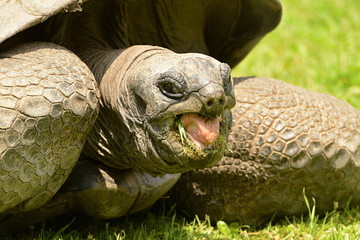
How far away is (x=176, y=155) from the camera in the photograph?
2047mm

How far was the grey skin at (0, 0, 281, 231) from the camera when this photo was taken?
1983 mm

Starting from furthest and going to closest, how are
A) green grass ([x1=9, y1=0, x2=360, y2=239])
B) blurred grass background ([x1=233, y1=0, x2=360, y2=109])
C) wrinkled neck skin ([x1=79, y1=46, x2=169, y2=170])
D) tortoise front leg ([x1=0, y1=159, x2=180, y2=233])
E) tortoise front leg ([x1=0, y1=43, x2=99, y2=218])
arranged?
1. blurred grass background ([x1=233, y1=0, x2=360, y2=109])
2. green grass ([x1=9, y1=0, x2=360, y2=239])
3. tortoise front leg ([x1=0, y1=159, x2=180, y2=233])
4. wrinkled neck skin ([x1=79, y1=46, x2=169, y2=170])
5. tortoise front leg ([x1=0, y1=43, x2=99, y2=218])

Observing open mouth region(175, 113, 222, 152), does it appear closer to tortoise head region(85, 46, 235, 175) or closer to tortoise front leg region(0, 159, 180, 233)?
tortoise head region(85, 46, 235, 175)

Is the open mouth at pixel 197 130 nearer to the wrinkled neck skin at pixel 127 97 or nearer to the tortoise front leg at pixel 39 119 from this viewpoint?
the wrinkled neck skin at pixel 127 97

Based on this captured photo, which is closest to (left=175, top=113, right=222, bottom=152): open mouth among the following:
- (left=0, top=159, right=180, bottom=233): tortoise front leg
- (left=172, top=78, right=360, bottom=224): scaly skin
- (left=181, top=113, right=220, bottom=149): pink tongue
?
(left=181, top=113, right=220, bottom=149): pink tongue

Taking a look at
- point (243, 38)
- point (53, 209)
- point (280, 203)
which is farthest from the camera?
point (243, 38)

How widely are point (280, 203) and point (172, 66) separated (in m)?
1.09

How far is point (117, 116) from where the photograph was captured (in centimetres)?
226

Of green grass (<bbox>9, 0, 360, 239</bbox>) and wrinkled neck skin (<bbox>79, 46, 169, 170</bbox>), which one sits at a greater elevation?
wrinkled neck skin (<bbox>79, 46, 169, 170</bbox>)

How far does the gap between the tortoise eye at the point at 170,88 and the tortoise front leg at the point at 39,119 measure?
27 centimetres

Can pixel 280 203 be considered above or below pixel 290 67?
above

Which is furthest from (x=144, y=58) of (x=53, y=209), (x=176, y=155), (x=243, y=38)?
(x=243, y=38)

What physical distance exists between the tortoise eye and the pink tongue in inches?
3.0

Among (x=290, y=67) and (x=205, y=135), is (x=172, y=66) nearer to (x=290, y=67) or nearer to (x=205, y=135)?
(x=205, y=135)
